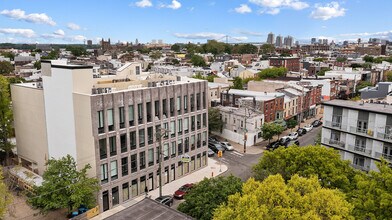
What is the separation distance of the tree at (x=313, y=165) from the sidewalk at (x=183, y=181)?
1325cm

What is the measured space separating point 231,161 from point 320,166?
2271 centimetres

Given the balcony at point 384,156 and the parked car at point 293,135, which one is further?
the parked car at point 293,135

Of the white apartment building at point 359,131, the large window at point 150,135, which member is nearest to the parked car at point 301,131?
the white apartment building at point 359,131

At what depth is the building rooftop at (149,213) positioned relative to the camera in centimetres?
2667

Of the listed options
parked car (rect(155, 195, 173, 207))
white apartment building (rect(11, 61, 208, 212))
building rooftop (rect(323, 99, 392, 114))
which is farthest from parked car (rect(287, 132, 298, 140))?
parked car (rect(155, 195, 173, 207))

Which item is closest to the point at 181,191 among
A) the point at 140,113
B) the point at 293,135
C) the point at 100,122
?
the point at 140,113

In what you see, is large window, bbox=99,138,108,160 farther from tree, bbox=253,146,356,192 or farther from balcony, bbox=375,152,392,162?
balcony, bbox=375,152,392,162

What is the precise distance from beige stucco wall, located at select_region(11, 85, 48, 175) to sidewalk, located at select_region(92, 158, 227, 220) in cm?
1294

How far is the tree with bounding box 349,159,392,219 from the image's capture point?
2321 cm

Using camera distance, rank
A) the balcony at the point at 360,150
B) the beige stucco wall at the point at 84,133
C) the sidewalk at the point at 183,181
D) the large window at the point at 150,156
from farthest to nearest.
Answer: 1. the large window at the point at 150,156
2. the sidewalk at the point at 183,181
3. the balcony at the point at 360,150
4. the beige stucco wall at the point at 84,133

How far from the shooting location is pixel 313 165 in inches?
1249

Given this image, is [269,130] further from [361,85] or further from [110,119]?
[361,85]

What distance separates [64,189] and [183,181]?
17.3 metres

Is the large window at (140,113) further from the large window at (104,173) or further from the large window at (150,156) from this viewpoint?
the large window at (104,173)
